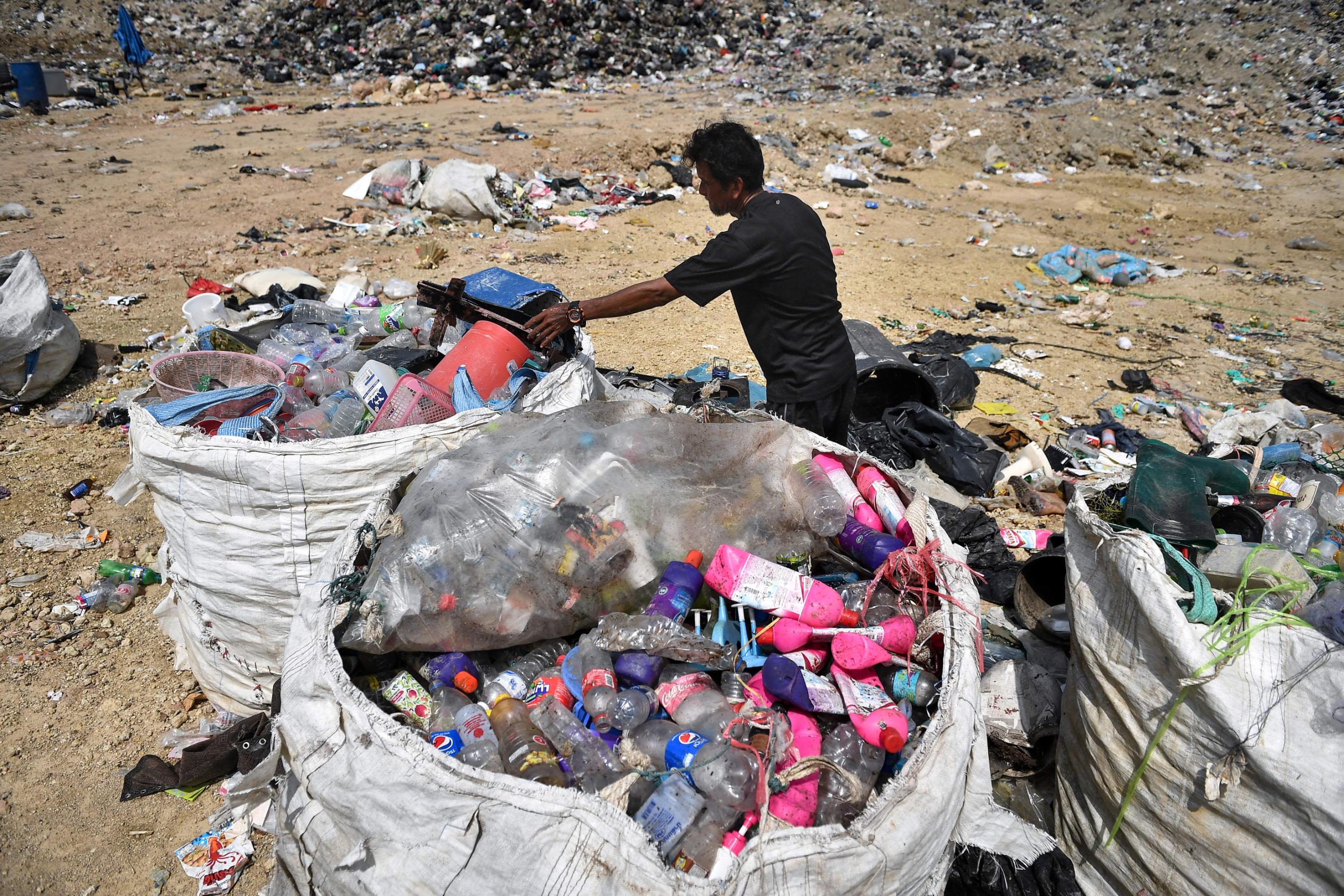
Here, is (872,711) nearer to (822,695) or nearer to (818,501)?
(822,695)

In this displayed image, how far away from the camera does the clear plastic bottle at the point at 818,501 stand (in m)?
2.02

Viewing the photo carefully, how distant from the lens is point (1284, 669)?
4.81 ft

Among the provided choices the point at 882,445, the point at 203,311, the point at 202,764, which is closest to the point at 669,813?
the point at 202,764

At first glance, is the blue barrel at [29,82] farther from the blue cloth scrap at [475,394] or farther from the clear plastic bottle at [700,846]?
the clear plastic bottle at [700,846]

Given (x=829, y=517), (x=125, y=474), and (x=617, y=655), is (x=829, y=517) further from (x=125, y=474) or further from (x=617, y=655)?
(x=125, y=474)

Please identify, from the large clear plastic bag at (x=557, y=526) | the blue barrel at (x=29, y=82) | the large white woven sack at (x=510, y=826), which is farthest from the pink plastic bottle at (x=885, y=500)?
the blue barrel at (x=29, y=82)

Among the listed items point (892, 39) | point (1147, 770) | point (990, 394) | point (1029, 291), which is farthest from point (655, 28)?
point (1147, 770)

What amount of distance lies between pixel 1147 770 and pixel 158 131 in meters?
12.2

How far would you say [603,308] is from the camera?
2.39 meters

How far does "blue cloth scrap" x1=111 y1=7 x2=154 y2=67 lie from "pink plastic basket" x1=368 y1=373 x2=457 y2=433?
13.1 metres

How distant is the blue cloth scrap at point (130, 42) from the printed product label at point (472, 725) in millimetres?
14219

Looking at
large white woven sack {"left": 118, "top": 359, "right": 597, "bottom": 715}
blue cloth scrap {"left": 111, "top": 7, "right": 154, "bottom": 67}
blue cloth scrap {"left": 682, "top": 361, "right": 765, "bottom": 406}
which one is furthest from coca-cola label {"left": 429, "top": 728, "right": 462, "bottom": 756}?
blue cloth scrap {"left": 111, "top": 7, "right": 154, "bottom": 67}

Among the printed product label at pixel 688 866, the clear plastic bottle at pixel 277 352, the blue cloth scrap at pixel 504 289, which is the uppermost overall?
the blue cloth scrap at pixel 504 289

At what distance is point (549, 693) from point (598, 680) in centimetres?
14
